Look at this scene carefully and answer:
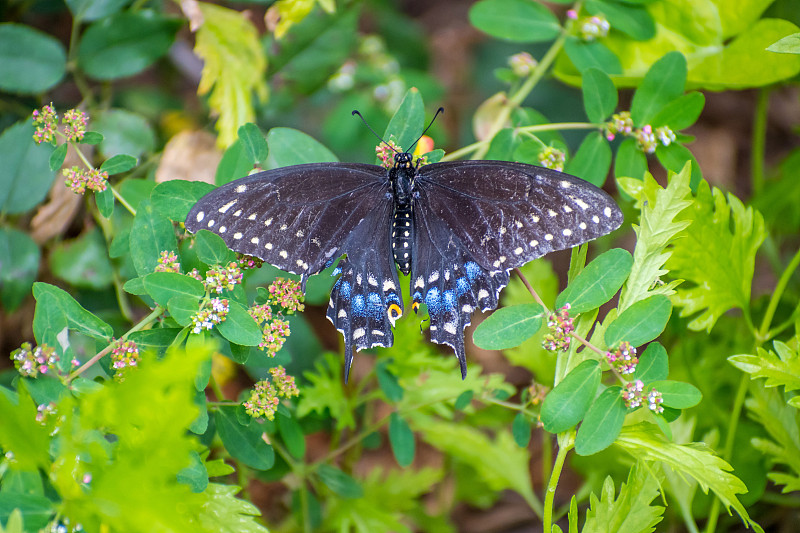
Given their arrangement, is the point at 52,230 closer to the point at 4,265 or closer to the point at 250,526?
the point at 4,265

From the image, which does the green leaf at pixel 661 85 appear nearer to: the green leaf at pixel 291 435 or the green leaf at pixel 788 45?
the green leaf at pixel 788 45

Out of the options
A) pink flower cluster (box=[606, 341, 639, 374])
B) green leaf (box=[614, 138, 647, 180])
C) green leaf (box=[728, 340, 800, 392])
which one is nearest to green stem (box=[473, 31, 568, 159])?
green leaf (box=[614, 138, 647, 180])

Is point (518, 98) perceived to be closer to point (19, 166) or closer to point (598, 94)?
point (598, 94)

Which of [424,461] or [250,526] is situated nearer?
[250,526]

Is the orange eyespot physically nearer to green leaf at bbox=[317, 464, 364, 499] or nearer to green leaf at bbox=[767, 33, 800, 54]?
green leaf at bbox=[317, 464, 364, 499]

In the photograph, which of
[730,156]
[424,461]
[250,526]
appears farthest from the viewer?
[730,156]

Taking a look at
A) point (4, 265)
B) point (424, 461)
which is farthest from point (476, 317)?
point (4, 265)

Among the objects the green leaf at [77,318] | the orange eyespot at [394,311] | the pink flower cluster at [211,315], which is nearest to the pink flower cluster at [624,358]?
the orange eyespot at [394,311]

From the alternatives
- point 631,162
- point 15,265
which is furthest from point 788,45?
point 15,265
